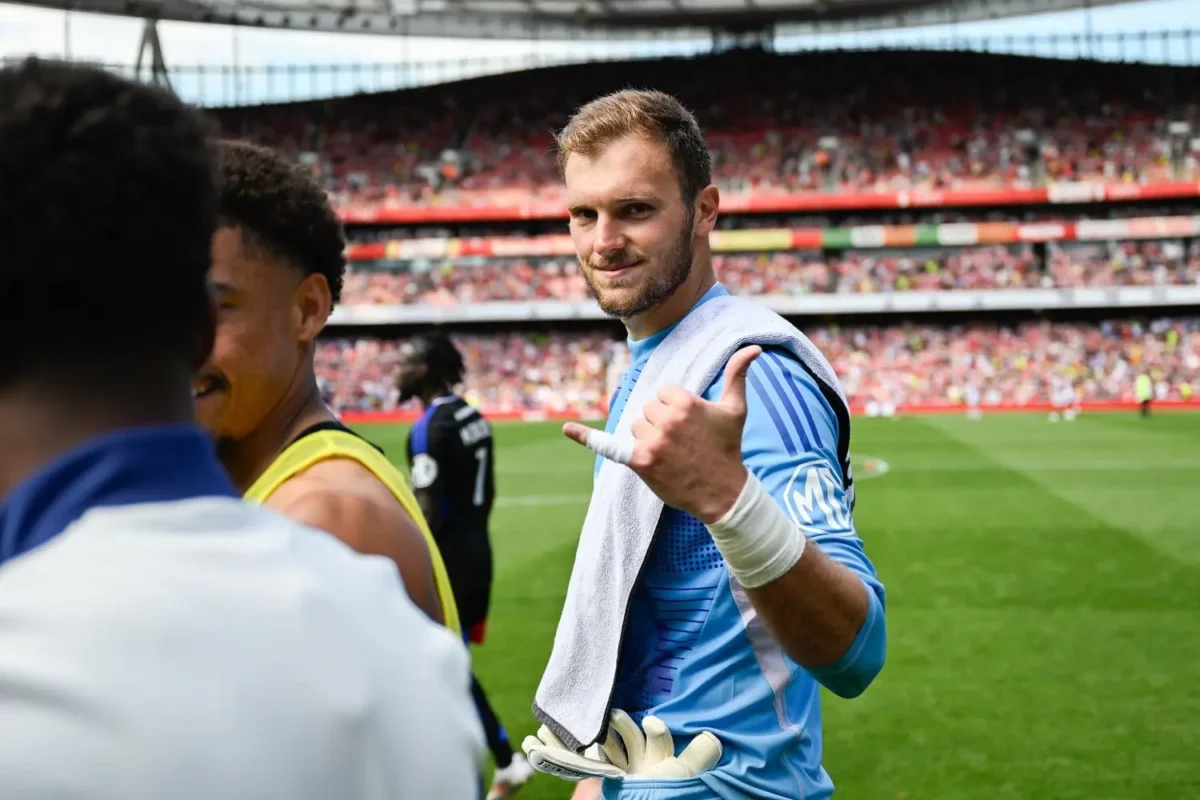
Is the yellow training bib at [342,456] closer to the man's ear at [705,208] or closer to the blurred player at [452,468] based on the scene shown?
the man's ear at [705,208]

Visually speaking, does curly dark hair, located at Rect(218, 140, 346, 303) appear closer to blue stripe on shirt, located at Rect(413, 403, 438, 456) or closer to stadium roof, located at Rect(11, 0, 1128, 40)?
blue stripe on shirt, located at Rect(413, 403, 438, 456)

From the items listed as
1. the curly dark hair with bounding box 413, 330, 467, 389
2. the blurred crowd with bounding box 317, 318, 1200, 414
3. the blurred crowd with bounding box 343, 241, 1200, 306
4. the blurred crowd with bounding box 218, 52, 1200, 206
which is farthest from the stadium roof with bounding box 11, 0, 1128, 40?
the curly dark hair with bounding box 413, 330, 467, 389

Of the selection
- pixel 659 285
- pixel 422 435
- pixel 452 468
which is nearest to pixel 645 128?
pixel 659 285

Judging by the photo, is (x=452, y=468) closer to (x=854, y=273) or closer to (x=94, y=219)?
(x=94, y=219)

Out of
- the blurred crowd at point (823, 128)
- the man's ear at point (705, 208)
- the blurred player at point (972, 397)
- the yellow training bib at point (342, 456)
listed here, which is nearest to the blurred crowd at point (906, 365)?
the blurred player at point (972, 397)

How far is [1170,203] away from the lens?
51.2m

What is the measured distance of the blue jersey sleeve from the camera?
231 centimetres

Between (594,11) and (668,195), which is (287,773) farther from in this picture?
(594,11)

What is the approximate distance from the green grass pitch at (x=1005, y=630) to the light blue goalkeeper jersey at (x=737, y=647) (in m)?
4.76

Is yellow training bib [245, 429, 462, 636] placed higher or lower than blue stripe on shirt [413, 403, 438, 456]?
higher

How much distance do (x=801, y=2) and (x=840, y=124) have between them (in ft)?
18.7

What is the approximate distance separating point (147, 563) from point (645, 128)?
2.16 m

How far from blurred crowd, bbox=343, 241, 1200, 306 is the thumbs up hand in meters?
47.4

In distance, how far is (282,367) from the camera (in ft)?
8.27
